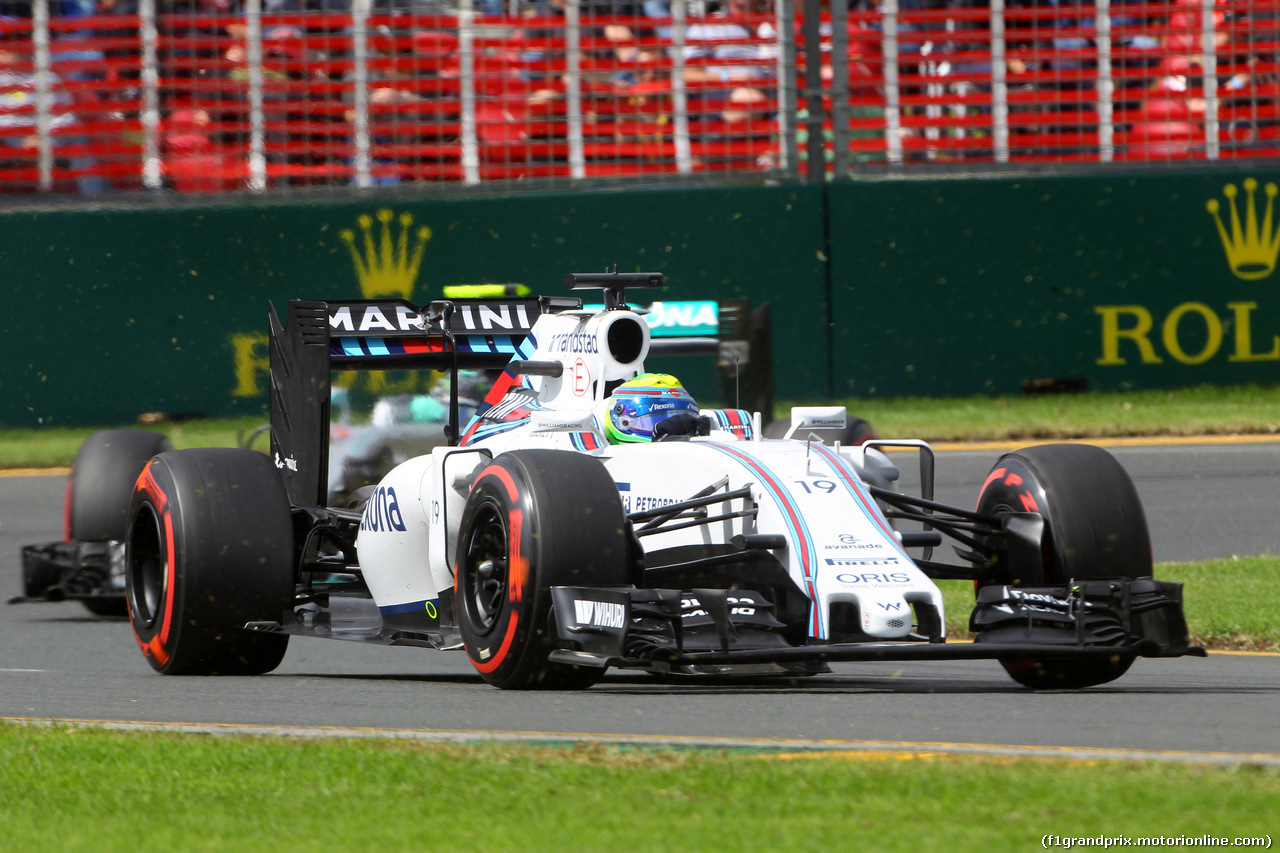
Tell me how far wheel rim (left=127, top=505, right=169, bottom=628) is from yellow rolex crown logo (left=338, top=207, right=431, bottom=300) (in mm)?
8032

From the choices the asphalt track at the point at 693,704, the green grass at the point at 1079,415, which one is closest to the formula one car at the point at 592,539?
the asphalt track at the point at 693,704

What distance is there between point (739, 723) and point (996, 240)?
11.1 metres

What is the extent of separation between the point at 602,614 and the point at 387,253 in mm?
10573

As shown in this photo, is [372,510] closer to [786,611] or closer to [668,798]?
[786,611]

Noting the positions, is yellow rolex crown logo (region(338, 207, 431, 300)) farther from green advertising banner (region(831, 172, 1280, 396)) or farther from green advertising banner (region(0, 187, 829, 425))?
green advertising banner (region(831, 172, 1280, 396))

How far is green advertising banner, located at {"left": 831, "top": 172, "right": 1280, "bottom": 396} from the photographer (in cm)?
1620

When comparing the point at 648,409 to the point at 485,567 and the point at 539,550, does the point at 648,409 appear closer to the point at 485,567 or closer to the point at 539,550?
the point at 485,567

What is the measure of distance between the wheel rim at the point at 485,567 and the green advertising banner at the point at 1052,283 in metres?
9.52

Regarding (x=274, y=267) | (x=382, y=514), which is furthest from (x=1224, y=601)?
(x=274, y=267)

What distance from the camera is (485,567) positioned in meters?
7.03

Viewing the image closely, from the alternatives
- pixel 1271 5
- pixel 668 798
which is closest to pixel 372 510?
pixel 668 798

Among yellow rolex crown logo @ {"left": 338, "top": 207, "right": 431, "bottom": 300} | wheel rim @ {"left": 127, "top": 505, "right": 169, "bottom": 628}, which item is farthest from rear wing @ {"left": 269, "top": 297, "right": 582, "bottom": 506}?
yellow rolex crown logo @ {"left": 338, "top": 207, "right": 431, "bottom": 300}

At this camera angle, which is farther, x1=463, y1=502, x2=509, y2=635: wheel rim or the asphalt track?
x1=463, y1=502, x2=509, y2=635: wheel rim

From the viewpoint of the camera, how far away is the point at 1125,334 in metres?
16.3
